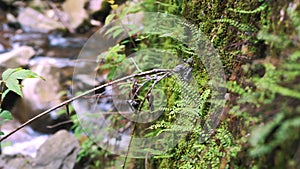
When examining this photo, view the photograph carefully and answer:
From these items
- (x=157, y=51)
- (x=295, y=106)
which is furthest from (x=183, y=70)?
(x=295, y=106)

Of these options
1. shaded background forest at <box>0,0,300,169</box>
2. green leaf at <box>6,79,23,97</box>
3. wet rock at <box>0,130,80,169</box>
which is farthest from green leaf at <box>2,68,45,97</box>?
wet rock at <box>0,130,80,169</box>

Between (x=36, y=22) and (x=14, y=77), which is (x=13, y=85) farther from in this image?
(x=36, y=22)

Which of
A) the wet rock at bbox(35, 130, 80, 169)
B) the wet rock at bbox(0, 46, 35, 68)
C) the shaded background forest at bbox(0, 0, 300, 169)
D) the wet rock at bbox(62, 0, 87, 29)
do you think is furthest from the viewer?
the wet rock at bbox(62, 0, 87, 29)

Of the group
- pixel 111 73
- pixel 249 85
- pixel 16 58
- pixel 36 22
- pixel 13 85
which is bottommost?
pixel 36 22

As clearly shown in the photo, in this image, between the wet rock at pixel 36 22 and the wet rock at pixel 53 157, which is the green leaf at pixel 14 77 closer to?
the wet rock at pixel 53 157

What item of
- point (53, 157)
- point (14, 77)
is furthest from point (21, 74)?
point (53, 157)

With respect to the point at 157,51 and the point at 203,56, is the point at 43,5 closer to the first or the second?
the point at 157,51

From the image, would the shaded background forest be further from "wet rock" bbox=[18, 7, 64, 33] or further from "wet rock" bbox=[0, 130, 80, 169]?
"wet rock" bbox=[18, 7, 64, 33]
